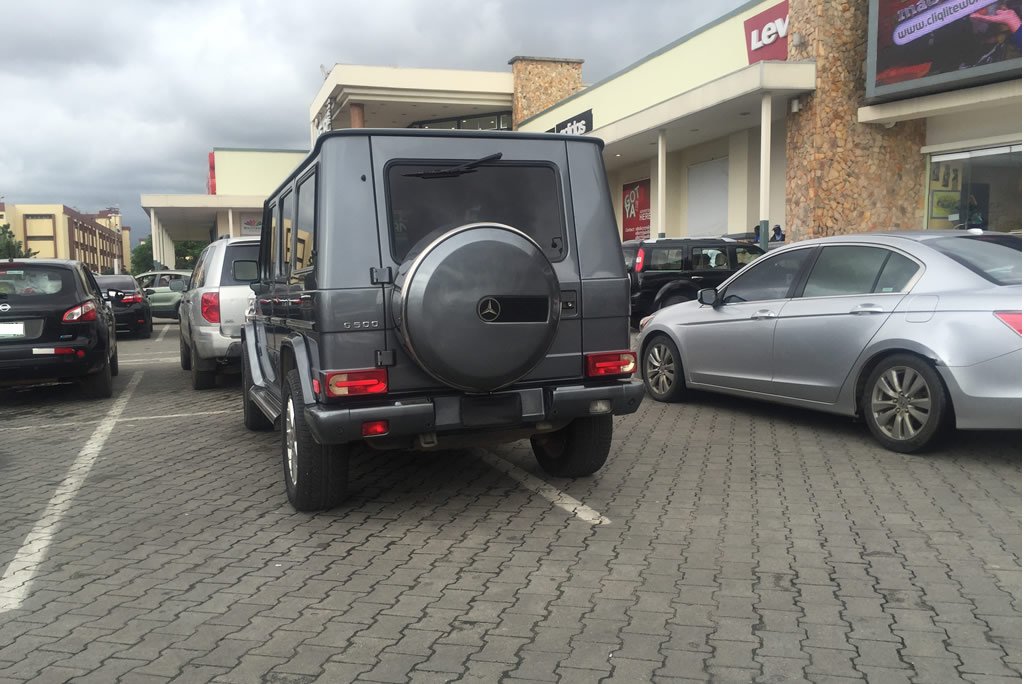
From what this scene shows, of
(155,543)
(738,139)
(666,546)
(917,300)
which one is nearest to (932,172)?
(738,139)

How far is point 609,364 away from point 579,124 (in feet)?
79.8

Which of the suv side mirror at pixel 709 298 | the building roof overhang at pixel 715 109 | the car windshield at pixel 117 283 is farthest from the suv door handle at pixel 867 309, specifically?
the car windshield at pixel 117 283

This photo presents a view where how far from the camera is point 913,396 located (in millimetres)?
5977

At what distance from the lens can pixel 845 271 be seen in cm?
677

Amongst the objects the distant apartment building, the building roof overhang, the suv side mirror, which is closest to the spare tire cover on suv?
the suv side mirror

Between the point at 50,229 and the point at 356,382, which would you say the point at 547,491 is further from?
the point at 50,229

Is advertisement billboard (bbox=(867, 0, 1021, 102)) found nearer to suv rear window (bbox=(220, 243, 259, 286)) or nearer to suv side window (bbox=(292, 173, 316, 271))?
suv rear window (bbox=(220, 243, 259, 286))

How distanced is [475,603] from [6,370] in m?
7.07

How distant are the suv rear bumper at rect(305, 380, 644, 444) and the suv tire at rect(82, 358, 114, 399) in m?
6.11

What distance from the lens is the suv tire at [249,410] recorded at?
734 centimetres

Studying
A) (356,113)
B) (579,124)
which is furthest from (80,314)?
(356,113)

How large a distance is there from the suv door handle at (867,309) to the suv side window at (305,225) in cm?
403

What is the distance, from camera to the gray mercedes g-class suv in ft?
14.5

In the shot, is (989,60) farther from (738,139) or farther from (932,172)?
(738,139)
